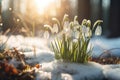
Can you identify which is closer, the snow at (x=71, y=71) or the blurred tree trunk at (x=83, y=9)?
the snow at (x=71, y=71)

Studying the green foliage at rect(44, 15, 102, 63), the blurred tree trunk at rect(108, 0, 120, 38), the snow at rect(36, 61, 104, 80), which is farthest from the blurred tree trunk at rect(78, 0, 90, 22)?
the snow at rect(36, 61, 104, 80)

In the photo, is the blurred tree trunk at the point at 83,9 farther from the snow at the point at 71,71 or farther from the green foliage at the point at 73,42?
the snow at the point at 71,71

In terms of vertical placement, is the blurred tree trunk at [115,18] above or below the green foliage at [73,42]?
above

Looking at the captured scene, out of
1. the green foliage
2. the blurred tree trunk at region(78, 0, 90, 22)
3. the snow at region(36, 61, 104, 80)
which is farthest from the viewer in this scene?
the blurred tree trunk at region(78, 0, 90, 22)

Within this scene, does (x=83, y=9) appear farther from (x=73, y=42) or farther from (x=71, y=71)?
(x=71, y=71)

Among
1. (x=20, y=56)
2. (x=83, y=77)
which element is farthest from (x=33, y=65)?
(x=83, y=77)

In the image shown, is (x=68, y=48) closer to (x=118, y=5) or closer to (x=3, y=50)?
(x=3, y=50)

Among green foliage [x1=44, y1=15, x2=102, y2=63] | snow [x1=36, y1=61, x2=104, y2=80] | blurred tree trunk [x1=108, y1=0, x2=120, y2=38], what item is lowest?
snow [x1=36, y1=61, x2=104, y2=80]

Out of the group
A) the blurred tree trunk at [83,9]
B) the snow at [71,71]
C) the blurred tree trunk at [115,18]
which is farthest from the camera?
the blurred tree trunk at [83,9]

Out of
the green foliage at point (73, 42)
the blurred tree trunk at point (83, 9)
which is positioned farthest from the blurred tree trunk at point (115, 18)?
the green foliage at point (73, 42)

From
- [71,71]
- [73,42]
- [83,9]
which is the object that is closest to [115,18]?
[83,9]

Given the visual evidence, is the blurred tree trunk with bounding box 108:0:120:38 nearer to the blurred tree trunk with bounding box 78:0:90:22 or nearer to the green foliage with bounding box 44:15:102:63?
the blurred tree trunk with bounding box 78:0:90:22

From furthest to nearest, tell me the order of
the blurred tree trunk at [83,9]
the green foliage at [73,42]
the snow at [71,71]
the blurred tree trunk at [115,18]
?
the blurred tree trunk at [83,9]
the blurred tree trunk at [115,18]
the green foliage at [73,42]
the snow at [71,71]
